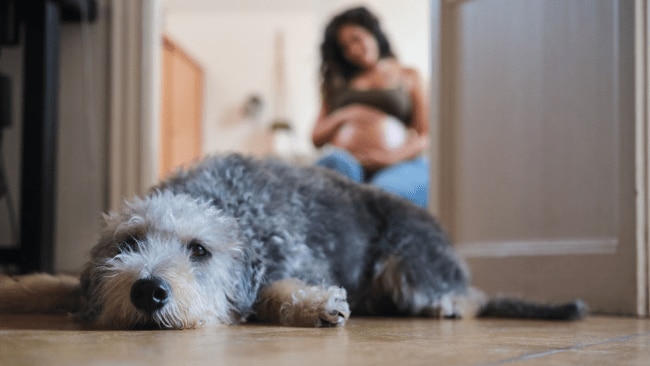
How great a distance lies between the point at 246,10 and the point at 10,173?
6.46 m

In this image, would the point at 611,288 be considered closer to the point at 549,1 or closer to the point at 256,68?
the point at 549,1

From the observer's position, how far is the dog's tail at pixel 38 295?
195cm

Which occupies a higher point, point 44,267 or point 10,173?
point 10,173

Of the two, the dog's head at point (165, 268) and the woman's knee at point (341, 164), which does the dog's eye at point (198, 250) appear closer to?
the dog's head at point (165, 268)

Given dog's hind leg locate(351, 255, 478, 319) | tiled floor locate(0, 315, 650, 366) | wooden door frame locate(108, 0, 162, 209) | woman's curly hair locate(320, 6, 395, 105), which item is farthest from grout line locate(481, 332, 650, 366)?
woman's curly hair locate(320, 6, 395, 105)

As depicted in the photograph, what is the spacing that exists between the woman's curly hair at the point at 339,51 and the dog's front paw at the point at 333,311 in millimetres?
2959

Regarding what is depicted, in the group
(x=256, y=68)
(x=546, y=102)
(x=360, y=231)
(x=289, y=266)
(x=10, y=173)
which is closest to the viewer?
(x=289, y=266)

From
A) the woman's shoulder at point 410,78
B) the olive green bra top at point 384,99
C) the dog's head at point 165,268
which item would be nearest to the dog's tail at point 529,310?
the dog's head at point 165,268

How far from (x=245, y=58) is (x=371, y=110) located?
5522mm

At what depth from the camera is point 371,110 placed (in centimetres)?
427

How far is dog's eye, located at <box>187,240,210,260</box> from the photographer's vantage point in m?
1.85

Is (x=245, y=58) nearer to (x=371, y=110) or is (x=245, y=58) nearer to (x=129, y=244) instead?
(x=371, y=110)

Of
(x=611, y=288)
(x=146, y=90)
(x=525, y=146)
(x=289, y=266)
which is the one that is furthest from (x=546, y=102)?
(x=146, y=90)

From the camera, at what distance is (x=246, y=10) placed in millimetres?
9500
